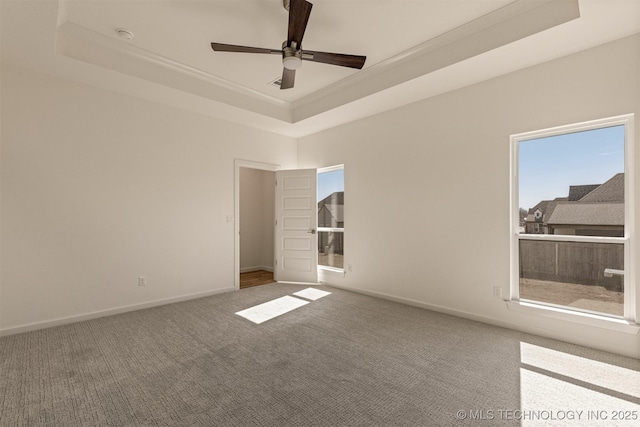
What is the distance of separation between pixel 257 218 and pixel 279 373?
5.06 meters

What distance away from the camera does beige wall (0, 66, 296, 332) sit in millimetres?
3156

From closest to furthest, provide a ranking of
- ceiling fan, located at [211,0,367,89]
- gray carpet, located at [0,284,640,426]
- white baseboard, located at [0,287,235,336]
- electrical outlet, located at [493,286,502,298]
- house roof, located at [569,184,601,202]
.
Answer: gray carpet, located at [0,284,640,426] → ceiling fan, located at [211,0,367,89] → house roof, located at [569,184,601,202] → white baseboard, located at [0,287,235,336] → electrical outlet, located at [493,286,502,298]

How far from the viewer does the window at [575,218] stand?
8.93ft

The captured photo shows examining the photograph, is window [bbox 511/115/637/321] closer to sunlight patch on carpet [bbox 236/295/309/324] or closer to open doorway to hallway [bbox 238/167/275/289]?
sunlight patch on carpet [bbox 236/295/309/324]

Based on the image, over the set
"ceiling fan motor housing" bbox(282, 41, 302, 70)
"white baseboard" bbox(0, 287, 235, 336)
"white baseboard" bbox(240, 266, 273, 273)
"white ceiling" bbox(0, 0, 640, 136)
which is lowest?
"white baseboard" bbox(240, 266, 273, 273)

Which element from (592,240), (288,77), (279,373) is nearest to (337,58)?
(288,77)

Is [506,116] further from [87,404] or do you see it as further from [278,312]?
[87,404]

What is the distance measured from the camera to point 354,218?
16.1 ft

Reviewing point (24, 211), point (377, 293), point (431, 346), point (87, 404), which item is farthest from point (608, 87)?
point (24, 211)

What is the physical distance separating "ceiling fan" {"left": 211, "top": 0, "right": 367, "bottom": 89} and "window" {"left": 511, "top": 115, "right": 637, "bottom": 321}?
86.4 inches

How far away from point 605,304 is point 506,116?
214 cm

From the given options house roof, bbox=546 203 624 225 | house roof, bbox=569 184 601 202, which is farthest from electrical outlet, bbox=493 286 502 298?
house roof, bbox=569 184 601 202

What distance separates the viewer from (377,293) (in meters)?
4.55

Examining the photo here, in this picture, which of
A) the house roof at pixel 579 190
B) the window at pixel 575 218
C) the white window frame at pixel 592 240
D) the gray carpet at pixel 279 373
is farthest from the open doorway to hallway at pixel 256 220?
the house roof at pixel 579 190
